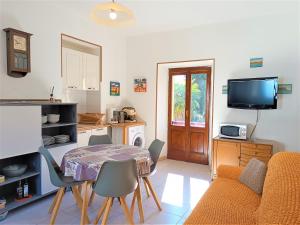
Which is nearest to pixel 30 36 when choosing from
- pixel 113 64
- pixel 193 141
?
pixel 113 64

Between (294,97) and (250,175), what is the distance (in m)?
1.90

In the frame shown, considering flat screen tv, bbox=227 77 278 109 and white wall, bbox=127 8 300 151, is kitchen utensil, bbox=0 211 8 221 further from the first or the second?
flat screen tv, bbox=227 77 278 109

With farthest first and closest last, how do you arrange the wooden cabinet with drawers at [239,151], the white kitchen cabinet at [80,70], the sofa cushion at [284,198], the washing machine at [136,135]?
the washing machine at [136,135] < the white kitchen cabinet at [80,70] < the wooden cabinet with drawers at [239,151] < the sofa cushion at [284,198]

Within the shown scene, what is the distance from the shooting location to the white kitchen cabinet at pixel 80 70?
12.4 feet

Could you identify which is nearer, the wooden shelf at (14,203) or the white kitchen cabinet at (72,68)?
the wooden shelf at (14,203)

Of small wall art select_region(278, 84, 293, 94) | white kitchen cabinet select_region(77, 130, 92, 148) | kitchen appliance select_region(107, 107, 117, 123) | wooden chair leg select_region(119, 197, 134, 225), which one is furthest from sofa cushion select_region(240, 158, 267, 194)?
kitchen appliance select_region(107, 107, 117, 123)

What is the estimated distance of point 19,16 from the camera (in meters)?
2.98

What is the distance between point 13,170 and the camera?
2.65 meters

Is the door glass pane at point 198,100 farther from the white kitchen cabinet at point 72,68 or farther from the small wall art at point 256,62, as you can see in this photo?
the white kitchen cabinet at point 72,68

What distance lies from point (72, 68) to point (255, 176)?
130 inches

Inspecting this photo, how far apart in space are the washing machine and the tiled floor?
95cm

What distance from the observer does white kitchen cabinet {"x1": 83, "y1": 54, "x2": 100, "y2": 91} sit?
4133 millimetres

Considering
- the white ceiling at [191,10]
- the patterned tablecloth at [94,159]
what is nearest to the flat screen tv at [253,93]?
the white ceiling at [191,10]

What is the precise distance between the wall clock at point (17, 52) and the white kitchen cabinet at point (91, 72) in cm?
121
